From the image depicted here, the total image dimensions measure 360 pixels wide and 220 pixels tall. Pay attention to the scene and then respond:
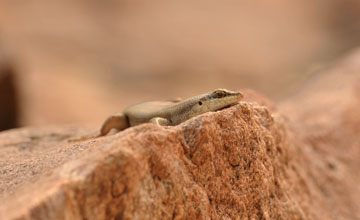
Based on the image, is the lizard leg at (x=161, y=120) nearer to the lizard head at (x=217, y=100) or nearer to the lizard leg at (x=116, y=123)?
the lizard head at (x=217, y=100)

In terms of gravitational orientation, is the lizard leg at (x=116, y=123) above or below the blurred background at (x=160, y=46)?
below

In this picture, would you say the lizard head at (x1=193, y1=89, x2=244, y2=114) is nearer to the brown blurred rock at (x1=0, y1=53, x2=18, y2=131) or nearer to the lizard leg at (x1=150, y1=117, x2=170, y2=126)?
the lizard leg at (x1=150, y1=117, x2=170, y2=126)

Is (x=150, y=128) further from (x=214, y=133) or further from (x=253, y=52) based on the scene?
(x=253, y=52)

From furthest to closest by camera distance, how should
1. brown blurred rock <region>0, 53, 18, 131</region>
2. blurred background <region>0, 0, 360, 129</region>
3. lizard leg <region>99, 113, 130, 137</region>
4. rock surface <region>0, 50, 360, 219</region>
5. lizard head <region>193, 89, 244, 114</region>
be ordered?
blurred background <region>0, 0, 360, 129</region> < brown blurred rock <region>0, 53, 18, 131</region> < lizard leg <region>99, 113, 130, 137</region> < lizard head <region>193, 89, 244, 114</region> < rock surface <region>0, 50, 360, 219</region>

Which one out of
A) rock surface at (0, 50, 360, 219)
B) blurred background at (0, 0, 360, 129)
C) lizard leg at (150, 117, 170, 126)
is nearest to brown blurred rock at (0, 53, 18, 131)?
blurred background at (0, 0, 360, 129)

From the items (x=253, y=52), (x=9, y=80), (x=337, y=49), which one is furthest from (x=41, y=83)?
(x=337, y=49)

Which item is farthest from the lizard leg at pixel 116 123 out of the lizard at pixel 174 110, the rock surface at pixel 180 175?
the rock surface at pixel 180 175

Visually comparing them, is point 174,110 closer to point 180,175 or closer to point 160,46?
point 180,175

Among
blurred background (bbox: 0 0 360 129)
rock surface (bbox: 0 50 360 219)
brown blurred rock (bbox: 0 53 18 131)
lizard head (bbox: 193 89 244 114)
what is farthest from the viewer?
blurred background (bbox: 0 0 360 129)
